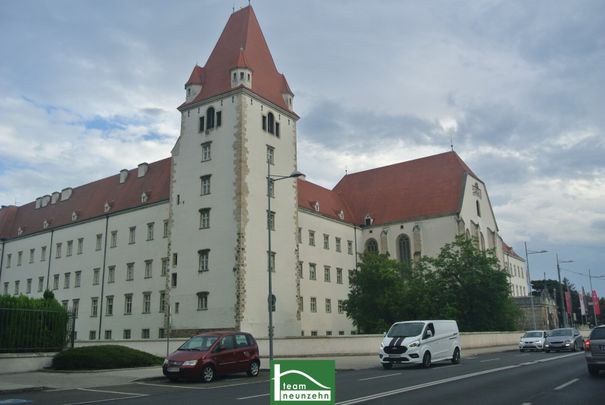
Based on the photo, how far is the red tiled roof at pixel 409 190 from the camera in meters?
61.7

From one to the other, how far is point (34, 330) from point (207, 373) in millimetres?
9162

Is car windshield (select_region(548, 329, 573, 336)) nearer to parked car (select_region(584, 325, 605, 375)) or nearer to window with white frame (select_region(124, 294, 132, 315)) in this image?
parked car (select_region(584, 325, 605, 375))

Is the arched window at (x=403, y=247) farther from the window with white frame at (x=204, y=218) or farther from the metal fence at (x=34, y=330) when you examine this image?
the metal fence at (x=34, y=330)

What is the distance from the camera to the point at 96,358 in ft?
75.9

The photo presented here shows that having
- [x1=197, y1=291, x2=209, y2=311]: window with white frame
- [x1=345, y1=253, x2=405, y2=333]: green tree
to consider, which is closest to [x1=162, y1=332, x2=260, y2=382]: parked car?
[x1=197, y1=291, x2=209, y2=311]: window with white frame

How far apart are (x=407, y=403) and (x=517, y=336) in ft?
151

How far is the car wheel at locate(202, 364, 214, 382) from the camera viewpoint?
19266 millimetres

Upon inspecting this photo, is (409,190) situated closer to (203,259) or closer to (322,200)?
(322,200)

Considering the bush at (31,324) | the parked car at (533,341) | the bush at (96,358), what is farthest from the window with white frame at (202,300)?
the parked car at (533,341)

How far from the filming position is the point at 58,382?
1906 cm

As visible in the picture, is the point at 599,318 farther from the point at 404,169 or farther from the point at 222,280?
the point at 222,280

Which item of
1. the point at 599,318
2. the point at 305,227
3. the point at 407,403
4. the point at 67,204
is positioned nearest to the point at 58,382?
the point at 407,403

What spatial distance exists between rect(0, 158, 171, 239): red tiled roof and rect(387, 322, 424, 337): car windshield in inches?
1233

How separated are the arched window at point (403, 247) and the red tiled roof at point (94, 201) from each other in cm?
2632
